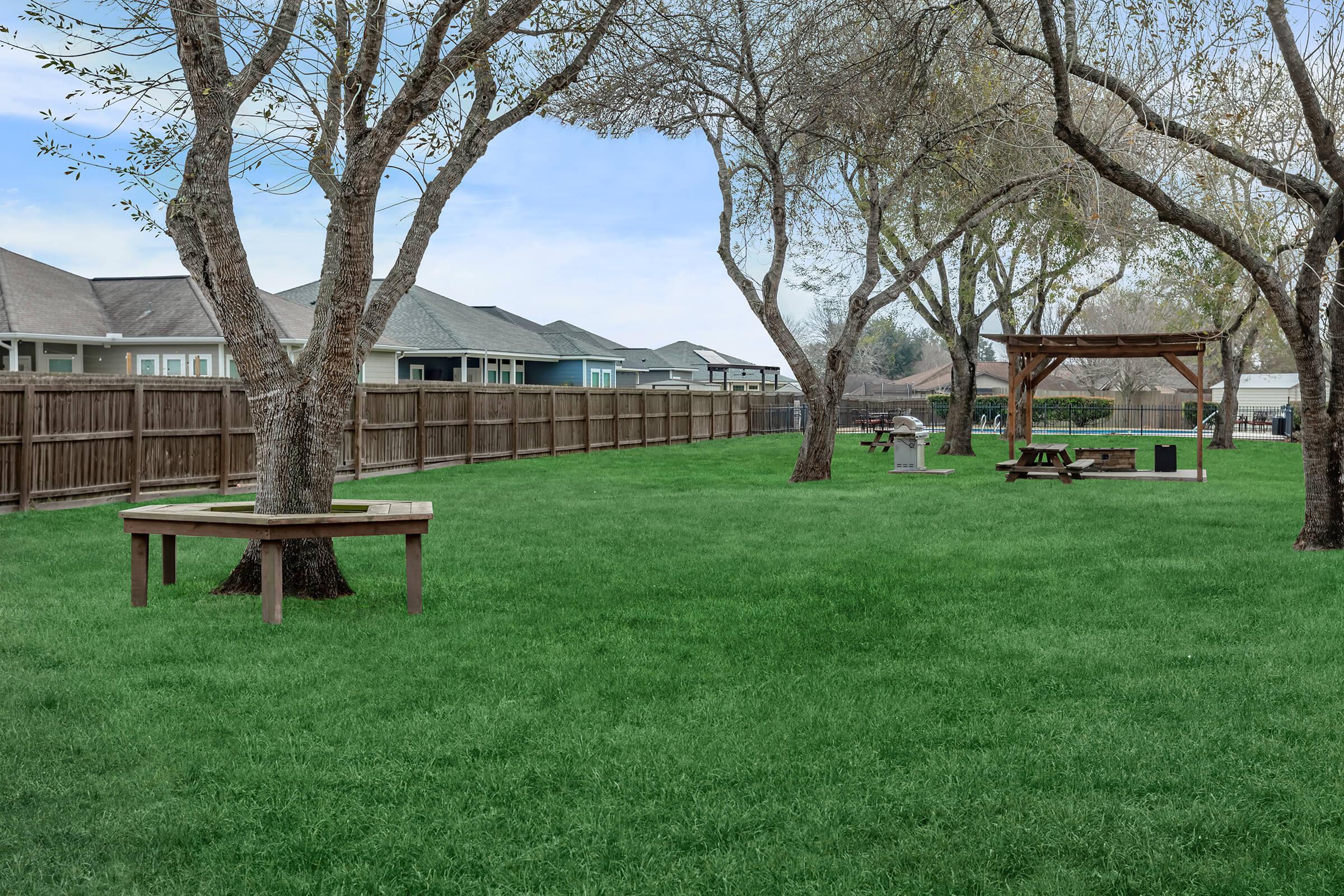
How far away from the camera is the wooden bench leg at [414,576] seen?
26.4 feet

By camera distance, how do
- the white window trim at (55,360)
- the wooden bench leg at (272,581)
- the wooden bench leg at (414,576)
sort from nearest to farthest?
the wooden bench leg at (272,581), the wooden bench leg at (414,576), the white window trim at (55,360)

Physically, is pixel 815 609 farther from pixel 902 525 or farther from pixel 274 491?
pixel 902 525

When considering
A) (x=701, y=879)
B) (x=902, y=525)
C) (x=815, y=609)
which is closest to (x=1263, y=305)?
Answer: (x=902, y=525)

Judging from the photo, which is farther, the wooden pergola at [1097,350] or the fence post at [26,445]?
the wooden pergola at [1097,350]

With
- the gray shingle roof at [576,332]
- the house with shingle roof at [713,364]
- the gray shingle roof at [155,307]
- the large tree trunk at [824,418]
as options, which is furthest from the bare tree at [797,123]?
the house with shingle roof at [713,364]

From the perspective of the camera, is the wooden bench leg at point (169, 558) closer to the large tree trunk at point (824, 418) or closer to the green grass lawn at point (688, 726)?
the green grass lawn at point (688, 726)

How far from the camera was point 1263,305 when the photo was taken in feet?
97.8

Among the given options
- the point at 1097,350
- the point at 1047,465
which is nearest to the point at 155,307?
the point at 1047,465

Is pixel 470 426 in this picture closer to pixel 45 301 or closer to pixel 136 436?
pixel 136 436

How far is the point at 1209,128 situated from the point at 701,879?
381 inches

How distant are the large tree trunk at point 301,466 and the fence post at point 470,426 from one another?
52.1 ft

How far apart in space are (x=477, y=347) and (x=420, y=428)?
16365mm

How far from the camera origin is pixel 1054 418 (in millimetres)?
49812

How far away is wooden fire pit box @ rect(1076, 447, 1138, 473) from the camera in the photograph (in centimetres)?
2166
